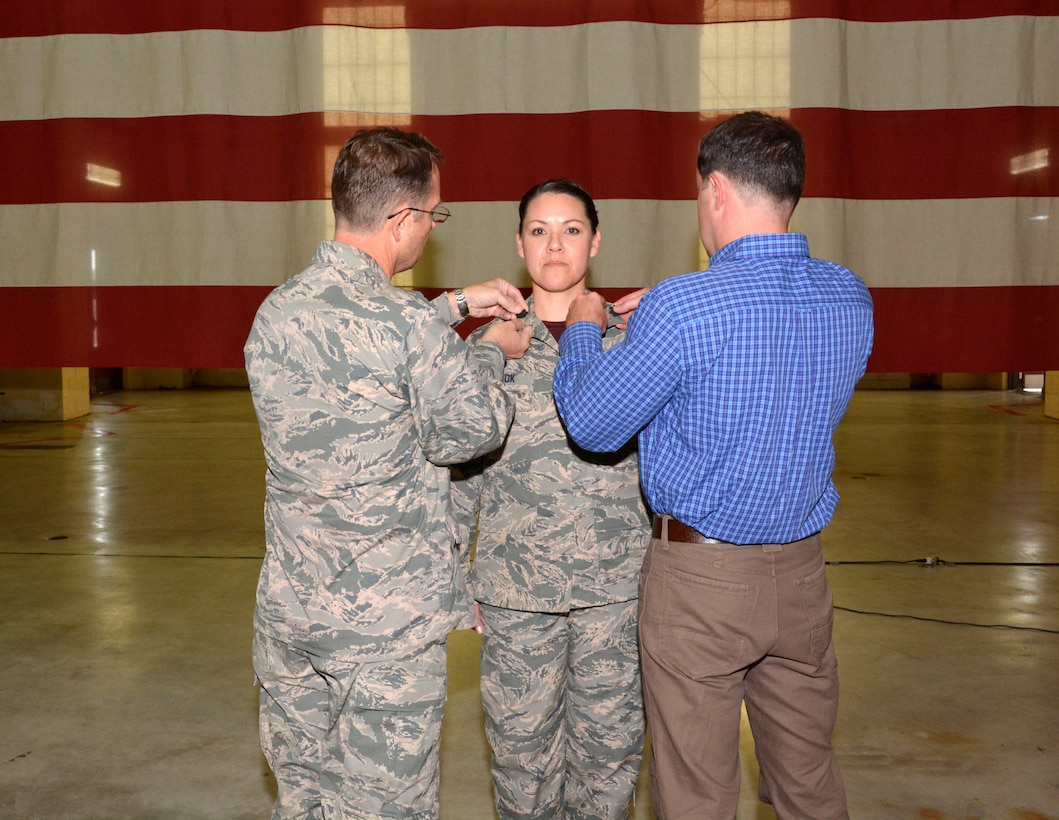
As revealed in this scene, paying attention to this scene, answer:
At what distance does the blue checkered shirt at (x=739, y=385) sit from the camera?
4.46 feet

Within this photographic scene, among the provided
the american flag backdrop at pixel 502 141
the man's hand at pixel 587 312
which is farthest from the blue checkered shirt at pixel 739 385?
the american flag backdrop at pixel 502 141

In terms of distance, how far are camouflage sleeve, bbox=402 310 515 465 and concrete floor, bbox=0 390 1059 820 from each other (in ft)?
3.82

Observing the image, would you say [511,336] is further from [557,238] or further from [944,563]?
[944,563]

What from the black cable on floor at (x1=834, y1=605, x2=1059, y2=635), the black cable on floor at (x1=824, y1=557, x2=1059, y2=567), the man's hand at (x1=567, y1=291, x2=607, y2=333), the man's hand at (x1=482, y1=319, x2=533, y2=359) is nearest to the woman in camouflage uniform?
the man's hand at (x1=482, y1=319, x2=533, y2=359)

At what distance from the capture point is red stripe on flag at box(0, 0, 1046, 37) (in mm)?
3104

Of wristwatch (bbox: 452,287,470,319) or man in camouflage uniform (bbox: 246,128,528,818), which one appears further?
wristwatch (bbox: 452,287,470,319)

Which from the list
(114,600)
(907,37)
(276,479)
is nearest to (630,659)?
(276,479)

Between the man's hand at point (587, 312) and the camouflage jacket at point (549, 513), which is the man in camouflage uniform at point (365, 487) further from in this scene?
the camouflage jacket at point (549, 513)

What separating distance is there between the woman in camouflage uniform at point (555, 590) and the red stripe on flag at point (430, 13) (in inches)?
61.6

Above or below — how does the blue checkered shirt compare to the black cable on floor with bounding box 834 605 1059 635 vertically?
above

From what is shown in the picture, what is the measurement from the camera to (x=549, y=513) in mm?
1843

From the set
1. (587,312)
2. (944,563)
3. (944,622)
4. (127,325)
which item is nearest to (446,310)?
(587,312)

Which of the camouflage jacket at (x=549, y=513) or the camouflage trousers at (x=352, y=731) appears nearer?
the camouflage trousers at (x=352, y=731)

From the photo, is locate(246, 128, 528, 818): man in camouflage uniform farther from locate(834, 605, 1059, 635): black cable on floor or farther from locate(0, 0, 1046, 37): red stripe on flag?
locate(834, 605, 1059, 635): black cable on floor
